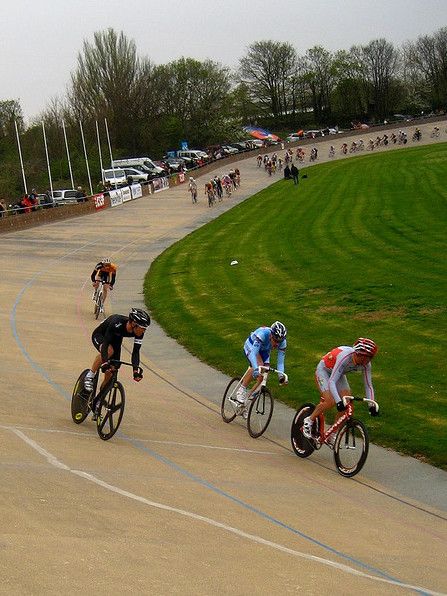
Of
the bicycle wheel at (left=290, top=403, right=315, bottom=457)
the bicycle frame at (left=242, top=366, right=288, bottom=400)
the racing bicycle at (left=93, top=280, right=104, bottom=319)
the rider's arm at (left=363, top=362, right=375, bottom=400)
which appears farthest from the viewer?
the racing bicycle at (left=93, top=280, right=104, bottom=319)

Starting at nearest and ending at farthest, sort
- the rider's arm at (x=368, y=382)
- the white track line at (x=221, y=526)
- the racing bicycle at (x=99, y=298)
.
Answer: the white track line at (x=221, y=526) → the rider's arm at (x=368, y=382) → the racing bicycle at (x=99, y=298)

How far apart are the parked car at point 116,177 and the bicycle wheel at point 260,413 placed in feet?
186

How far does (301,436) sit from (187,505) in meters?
3.03

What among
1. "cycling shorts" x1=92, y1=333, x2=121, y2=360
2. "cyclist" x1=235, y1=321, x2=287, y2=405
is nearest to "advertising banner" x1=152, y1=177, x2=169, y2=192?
"cyclist" x1=235, y1=321, x2=287, y2=405

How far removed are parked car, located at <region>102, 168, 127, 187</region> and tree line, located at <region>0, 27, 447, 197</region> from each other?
6579 mm

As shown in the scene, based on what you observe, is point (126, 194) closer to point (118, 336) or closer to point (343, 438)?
point (118, 336)

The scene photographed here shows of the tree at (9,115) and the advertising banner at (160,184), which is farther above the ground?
the tree at (9,115)

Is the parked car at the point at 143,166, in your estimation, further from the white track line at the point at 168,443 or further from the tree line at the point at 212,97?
the white track line at the point at 168,443

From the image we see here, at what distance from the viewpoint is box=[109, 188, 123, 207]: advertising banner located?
58.4 m

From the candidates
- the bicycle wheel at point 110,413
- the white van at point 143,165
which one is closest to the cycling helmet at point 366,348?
the bicycle wheel at point 110,413

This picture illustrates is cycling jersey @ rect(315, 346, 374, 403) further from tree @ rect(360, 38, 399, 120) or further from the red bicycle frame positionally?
tree @ rect(360, 38, 399, 120)

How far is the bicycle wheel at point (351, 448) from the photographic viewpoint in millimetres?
11422

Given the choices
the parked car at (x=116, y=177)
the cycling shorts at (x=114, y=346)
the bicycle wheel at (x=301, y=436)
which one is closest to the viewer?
the bicycle wheel at (x=301, y=436)

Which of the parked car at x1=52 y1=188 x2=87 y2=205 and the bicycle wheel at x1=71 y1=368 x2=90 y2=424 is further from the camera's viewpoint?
the parked car at x1=52 y1=188 x2=87 y2=205
